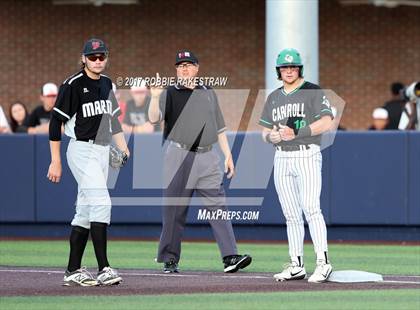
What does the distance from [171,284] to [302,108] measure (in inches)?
78.8

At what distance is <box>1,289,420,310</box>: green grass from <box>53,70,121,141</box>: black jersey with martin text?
5.27ft

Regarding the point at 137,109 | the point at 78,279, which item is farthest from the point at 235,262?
the point at 137,109

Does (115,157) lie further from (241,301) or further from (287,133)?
(241,301)

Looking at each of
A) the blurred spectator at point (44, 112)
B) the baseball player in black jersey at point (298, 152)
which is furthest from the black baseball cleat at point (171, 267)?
the blurred spectator at point (44, 112)

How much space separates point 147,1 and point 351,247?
1092 cm

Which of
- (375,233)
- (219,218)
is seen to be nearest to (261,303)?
(219,218)

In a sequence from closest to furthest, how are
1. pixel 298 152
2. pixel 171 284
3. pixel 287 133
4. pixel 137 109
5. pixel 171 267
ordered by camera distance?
pixel 171 284, pixel 287 133, pixel 298 152, pixel 171 267, pixel 137 109

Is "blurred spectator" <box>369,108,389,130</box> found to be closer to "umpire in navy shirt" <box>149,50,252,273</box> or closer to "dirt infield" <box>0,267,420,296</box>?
"umpire in navy shirt" <box>149,50,252,273</box>

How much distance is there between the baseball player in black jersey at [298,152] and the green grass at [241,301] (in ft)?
3.18

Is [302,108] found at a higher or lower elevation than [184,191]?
higher

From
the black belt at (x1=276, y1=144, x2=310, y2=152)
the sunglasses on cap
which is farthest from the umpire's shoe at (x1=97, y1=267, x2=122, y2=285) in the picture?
the black belt at (x1=276, y1=144, x2=310, y2=152)

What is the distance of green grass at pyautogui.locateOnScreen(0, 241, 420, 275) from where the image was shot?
487 inches

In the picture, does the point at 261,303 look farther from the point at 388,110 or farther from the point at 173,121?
the point at 388,110

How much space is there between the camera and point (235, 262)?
11500 mm
